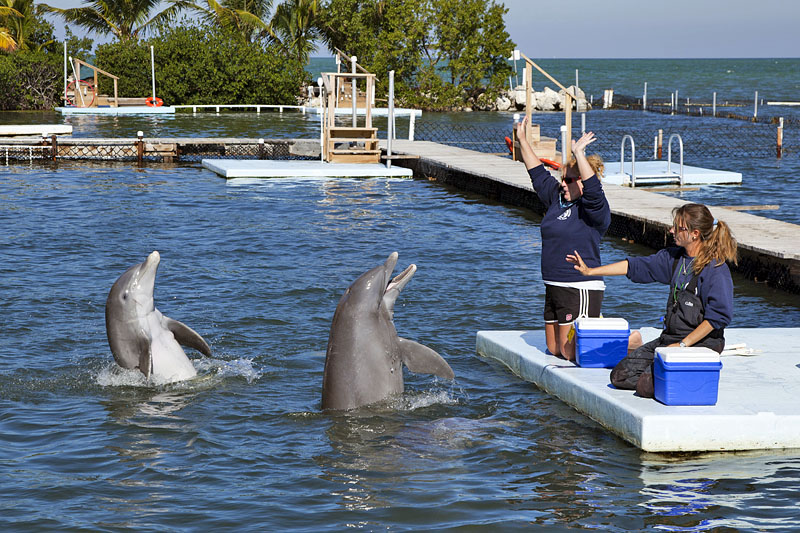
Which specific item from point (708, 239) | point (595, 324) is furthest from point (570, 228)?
point (708, 239)

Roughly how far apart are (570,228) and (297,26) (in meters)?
52.8

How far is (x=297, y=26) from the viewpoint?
189ft

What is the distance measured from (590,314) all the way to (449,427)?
1372 mm

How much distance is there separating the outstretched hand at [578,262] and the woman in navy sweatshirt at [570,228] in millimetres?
75

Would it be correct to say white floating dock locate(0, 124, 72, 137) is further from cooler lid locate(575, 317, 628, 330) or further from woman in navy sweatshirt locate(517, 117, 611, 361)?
cooler lid locate(575, 317, 628, 330)

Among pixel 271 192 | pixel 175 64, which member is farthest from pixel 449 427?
pixel 175 64

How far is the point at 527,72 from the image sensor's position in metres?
24.6

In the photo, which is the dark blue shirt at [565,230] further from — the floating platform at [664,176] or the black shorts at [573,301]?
the floating platform at [664,176]

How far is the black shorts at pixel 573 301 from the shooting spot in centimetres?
736

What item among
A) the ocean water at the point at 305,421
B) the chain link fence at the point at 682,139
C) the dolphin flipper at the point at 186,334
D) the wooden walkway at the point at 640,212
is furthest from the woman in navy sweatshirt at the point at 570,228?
the chain link fence at the point at 682,139

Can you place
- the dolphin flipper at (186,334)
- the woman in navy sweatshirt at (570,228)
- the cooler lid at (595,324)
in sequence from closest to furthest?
the woman in navy sweatshirt at (570,228), the cooler lid at (595,324), the dolphin flipper at (186,334)

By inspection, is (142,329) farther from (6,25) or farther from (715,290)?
(6,25)

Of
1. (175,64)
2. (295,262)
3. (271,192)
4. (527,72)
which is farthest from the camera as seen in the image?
(175,64)

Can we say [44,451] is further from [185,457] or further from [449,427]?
[449,427]
